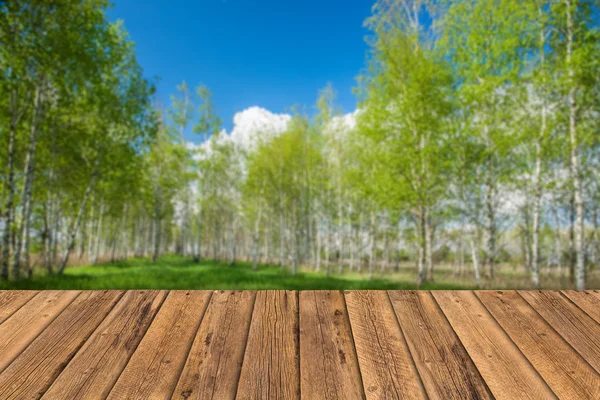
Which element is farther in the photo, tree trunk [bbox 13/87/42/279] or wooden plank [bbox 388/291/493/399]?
tree trunk [bbox 13/87/42/279]

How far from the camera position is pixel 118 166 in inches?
758

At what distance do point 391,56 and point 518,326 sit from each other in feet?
55.0

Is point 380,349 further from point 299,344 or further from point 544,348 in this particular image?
point 544,348

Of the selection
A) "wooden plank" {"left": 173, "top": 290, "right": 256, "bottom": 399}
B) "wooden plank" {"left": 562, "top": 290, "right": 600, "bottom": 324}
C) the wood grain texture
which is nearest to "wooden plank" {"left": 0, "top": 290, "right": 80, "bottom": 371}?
"wooden plank" {"left": 173, "top": 290, "right": 256, "bottom": 399}

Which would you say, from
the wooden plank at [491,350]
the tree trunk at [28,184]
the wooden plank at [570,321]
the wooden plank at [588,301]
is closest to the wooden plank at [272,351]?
the wooden plank at [491,350]

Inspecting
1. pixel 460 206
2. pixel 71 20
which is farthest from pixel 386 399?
pixel 460 206

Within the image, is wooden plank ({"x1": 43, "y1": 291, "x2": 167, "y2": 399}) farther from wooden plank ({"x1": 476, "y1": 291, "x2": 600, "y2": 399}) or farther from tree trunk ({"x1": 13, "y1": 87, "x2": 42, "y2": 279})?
tree trunk ({"x1": 13, "y1": 87, "x2": 42, "y2": 279})

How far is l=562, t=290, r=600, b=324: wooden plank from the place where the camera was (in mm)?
2963

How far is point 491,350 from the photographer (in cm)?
252

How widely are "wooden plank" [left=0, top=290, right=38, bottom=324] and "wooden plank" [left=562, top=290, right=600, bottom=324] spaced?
4.34 metres

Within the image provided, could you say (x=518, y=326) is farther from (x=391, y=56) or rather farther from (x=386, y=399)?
(x=391, y=56)

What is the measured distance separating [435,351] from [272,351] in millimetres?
1033

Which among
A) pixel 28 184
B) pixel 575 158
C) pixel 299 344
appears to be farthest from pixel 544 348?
pixel 28 184

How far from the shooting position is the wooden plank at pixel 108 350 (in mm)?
2186
